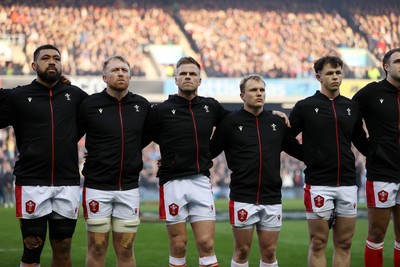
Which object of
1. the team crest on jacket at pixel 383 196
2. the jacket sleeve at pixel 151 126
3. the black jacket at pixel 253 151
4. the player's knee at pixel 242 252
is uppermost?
the jacket sleeve at pixel 151 126

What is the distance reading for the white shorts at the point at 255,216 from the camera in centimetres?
697

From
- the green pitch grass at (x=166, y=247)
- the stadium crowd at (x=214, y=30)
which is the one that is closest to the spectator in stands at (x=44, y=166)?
the green pitch grass at (x=166, y=247)

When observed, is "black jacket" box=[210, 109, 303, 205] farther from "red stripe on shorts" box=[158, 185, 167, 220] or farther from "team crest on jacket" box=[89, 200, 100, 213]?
"team crest on jacket" box=[89, 200, 100, 213]

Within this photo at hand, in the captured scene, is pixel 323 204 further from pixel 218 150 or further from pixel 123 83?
pixel 123 83

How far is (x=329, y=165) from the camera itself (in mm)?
7066

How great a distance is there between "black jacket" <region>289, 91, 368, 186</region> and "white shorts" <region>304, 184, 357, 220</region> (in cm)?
6

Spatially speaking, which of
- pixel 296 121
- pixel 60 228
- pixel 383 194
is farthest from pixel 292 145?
pixel 60 228

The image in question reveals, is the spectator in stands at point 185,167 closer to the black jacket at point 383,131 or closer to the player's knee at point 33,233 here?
the player's knee at point 33,233

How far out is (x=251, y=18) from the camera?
35.2 metres

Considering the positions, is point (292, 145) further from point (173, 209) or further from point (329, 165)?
point (173, 209)

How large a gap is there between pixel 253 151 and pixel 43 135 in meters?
2.01

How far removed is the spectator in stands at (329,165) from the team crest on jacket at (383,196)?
0.89 feet

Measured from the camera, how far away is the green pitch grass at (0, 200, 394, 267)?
1004 cm

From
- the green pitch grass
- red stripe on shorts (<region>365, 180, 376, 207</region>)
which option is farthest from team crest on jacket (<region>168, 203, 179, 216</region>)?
the green pitch grass
